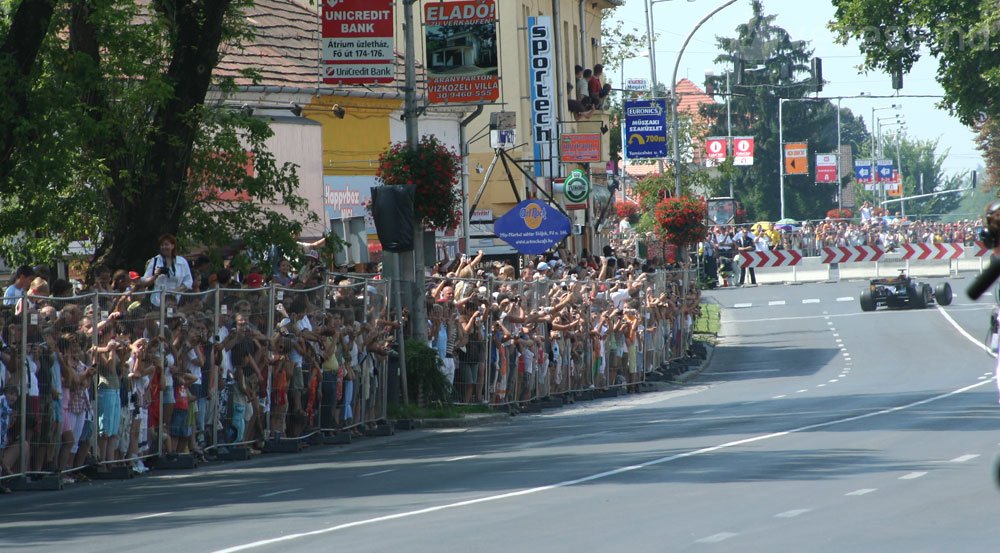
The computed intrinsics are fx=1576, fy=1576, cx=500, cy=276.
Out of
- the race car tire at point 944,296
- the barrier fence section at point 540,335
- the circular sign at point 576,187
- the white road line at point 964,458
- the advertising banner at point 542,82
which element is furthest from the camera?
the race car tire at point 944,296

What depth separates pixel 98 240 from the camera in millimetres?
21812

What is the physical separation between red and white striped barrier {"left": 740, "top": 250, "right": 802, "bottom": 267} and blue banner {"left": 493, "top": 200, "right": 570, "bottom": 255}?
34671mm

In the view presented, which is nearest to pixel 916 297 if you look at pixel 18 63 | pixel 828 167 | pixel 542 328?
pixel 542 328

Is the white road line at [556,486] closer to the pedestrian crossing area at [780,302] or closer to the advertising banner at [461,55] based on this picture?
the advertising banner at [461,55]

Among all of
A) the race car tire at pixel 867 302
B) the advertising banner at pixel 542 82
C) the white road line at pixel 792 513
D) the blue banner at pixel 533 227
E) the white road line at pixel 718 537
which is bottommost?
the race car tire at pixel 867 302

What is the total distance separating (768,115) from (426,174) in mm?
105458

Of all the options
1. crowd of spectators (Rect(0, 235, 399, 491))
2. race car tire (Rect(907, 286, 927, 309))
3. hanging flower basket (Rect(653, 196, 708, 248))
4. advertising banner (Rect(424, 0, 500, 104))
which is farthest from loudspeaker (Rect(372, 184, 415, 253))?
race car tire (Rect(907, 286, 927, 309))

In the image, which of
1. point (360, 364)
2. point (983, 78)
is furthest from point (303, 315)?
point (983, 78)

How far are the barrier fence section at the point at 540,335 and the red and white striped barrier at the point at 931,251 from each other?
35.6 metres

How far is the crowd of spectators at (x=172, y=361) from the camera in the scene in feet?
48.0

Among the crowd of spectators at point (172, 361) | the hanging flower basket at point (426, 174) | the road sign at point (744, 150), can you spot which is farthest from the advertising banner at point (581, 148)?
the road sign at point (744, 150)

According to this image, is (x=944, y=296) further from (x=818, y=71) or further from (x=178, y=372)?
(x=178, y=372)

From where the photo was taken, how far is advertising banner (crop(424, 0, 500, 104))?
24.5 metres

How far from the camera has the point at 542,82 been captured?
43.0 m
